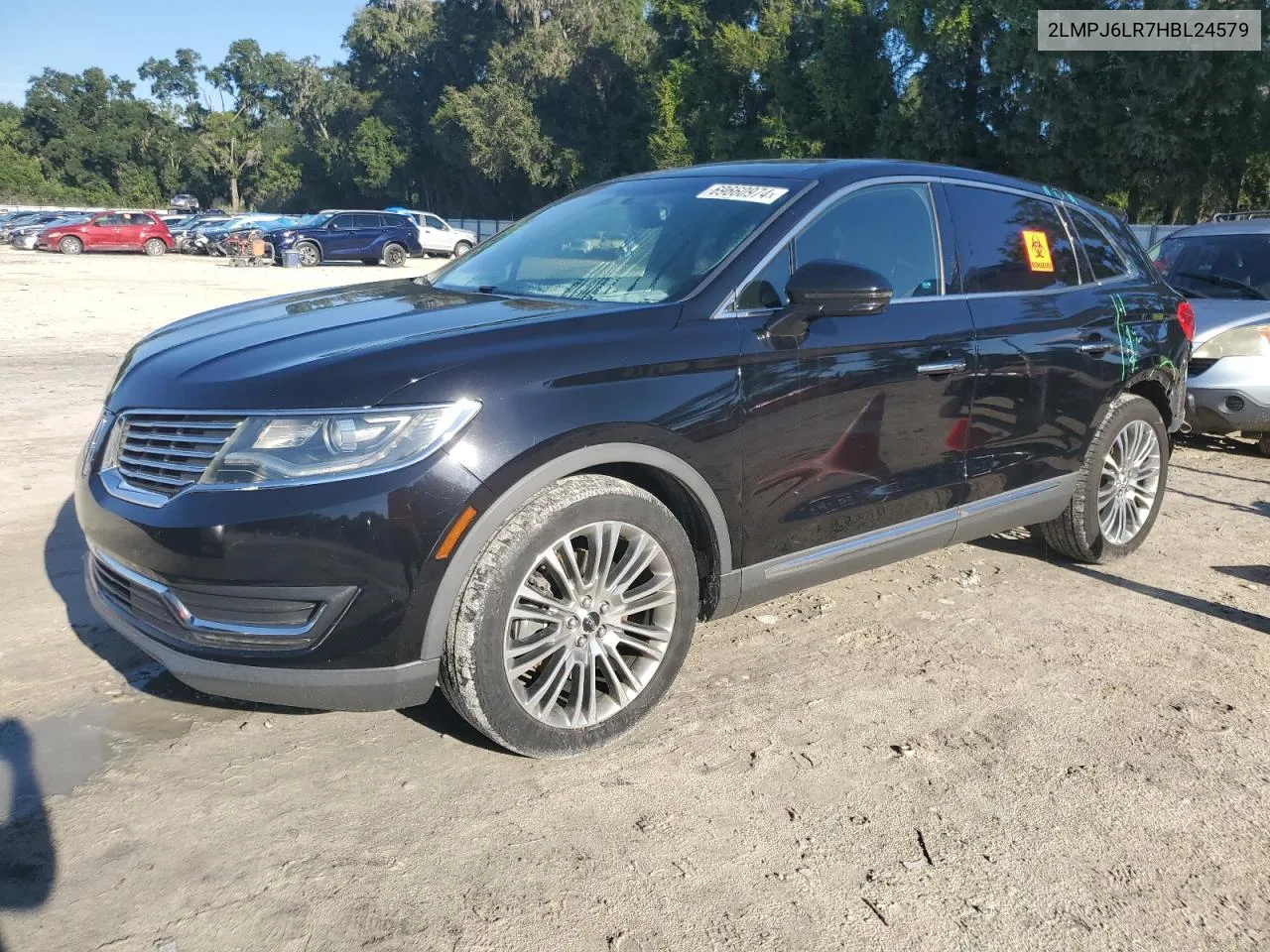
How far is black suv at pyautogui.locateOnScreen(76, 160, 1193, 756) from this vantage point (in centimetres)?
264

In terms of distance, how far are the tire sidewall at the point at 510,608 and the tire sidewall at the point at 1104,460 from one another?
2.43m

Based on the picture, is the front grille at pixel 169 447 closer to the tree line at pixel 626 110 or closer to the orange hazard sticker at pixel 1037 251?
the orange hazard sticker at pixel 1037 251

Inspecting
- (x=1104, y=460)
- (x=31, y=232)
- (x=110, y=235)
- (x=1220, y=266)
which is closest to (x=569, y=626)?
(x=1104, y=460)

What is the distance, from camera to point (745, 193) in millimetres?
3723

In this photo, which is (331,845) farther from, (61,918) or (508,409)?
(508,409)

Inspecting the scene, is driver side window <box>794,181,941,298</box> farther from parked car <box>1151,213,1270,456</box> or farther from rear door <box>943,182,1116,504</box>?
parked car <box>1151,213,1270,456</box>

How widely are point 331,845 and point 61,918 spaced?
609 mm

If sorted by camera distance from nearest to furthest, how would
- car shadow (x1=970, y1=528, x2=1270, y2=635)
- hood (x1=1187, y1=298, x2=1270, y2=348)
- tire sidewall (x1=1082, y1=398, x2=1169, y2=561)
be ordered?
car shadow (x1=970, y1=528, x2=1270, y2=635), tire sidewall (x1=1082, y1=398, x2=1169, y2=561), hood (x1=1187, y1=298, x2=1270, y2=348)

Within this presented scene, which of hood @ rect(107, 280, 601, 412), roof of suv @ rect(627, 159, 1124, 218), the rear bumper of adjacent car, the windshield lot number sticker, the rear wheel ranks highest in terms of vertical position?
the rear wheel

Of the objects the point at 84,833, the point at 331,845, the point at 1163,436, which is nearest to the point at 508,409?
the point at 331,845

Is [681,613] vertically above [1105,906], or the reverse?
[681,613]

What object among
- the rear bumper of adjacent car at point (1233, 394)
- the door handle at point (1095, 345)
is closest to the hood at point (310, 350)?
the door handle at point (1095, 345)

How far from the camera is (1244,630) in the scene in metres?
4.22

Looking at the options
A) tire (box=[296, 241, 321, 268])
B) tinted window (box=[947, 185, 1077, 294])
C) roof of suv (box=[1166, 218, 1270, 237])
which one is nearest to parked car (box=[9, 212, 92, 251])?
tire (box=[296, 241, 321, 268])
